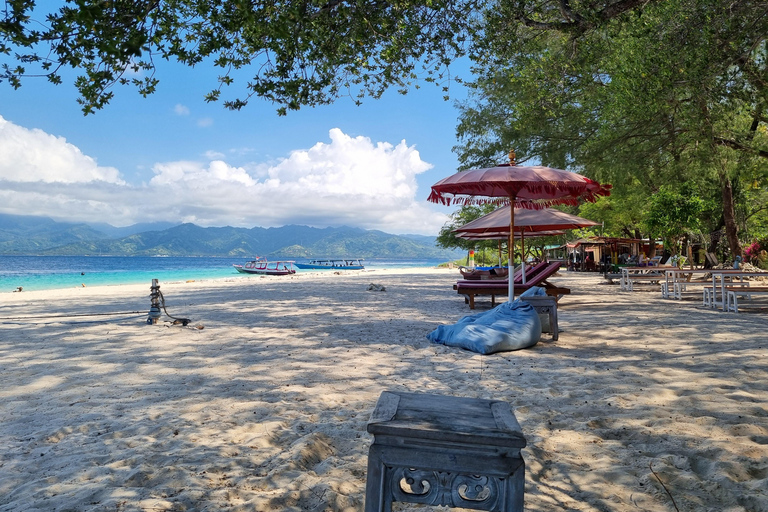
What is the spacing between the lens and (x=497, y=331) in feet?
20.0

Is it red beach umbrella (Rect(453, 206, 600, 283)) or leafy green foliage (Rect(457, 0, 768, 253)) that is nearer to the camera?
leafy green foliage (Rect(457, 0, 768, 253))

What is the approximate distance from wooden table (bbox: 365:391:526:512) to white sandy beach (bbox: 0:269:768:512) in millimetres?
871

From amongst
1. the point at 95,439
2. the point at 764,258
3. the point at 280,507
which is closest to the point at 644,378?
the point at 280,507

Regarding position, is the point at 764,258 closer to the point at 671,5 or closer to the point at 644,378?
the point at 671,5

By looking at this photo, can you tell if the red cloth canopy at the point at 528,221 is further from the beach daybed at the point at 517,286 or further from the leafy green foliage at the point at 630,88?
the leafy green foliage at the point at 630,88

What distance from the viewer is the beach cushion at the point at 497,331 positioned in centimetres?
594

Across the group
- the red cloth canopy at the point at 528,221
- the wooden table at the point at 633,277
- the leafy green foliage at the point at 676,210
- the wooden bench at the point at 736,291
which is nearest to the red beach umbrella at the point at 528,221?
the red cloth canopy at the point at 528,221

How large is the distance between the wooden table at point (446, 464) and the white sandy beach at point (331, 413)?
34.3 inches

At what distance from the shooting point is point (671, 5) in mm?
6906

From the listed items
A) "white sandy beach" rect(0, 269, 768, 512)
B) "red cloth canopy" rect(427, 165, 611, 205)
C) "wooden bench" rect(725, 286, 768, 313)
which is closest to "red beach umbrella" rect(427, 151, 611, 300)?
"red cloth canopy" rect(427, 165, 611, 205)

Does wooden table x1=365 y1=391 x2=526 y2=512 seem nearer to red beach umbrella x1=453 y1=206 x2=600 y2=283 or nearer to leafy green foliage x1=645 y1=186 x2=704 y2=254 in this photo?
red beach umbrella x1=453 y1=206 x2=600 y2=283

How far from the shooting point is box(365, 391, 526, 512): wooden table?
1.58 meters

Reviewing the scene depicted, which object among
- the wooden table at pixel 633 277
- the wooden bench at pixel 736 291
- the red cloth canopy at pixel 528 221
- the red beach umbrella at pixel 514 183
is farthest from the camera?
the wooden table at pixel 633 277

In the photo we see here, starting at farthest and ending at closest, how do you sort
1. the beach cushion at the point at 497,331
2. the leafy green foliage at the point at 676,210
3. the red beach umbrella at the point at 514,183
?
1. the leafy green foliage at the point at 676,210
2. the red beach umbrella at the point at 514,183
3. the beach cushion at the point at 497,331
